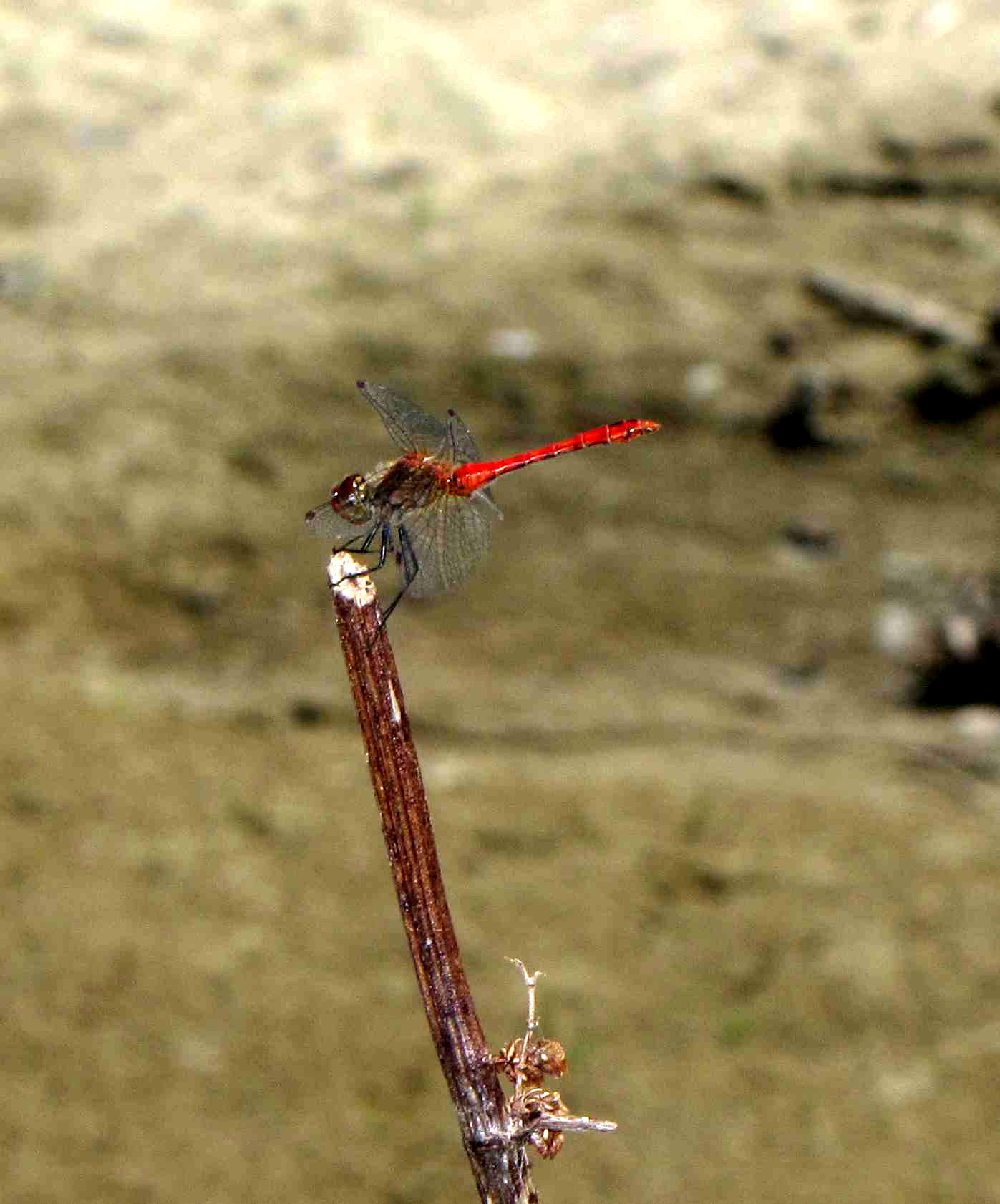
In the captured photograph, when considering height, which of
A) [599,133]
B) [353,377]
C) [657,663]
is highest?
[599,133]

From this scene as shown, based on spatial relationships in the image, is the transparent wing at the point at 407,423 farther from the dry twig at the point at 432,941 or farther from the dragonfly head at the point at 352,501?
the dry twig at the point at 432,941

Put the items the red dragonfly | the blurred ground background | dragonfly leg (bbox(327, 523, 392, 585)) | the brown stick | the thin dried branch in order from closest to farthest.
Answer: the brown stick < dragonfly leg (bbox(327, 523, 392, 585)) < the red dragonfly < the blurred ground background < the thin dried branch

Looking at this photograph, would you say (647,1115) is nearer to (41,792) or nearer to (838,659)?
(838,659)

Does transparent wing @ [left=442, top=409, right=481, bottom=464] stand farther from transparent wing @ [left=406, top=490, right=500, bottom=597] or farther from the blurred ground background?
the blurred ground background

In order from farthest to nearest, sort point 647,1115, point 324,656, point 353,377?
point 353,377
point 324,656
point 647,1115

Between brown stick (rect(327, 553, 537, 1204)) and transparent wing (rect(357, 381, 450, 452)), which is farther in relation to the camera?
transparent wing (rect(357, 381, 450, 452))

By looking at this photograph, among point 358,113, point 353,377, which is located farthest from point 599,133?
point 353,377

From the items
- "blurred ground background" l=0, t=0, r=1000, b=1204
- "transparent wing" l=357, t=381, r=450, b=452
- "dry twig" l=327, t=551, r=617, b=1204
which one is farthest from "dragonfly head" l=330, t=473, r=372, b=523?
"blurred ground background" l=0, t=0, r=1000, b=1204

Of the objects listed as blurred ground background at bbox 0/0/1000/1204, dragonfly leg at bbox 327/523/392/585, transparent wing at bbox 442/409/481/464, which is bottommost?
dragonfly leg at bbox 327/523/392/585
